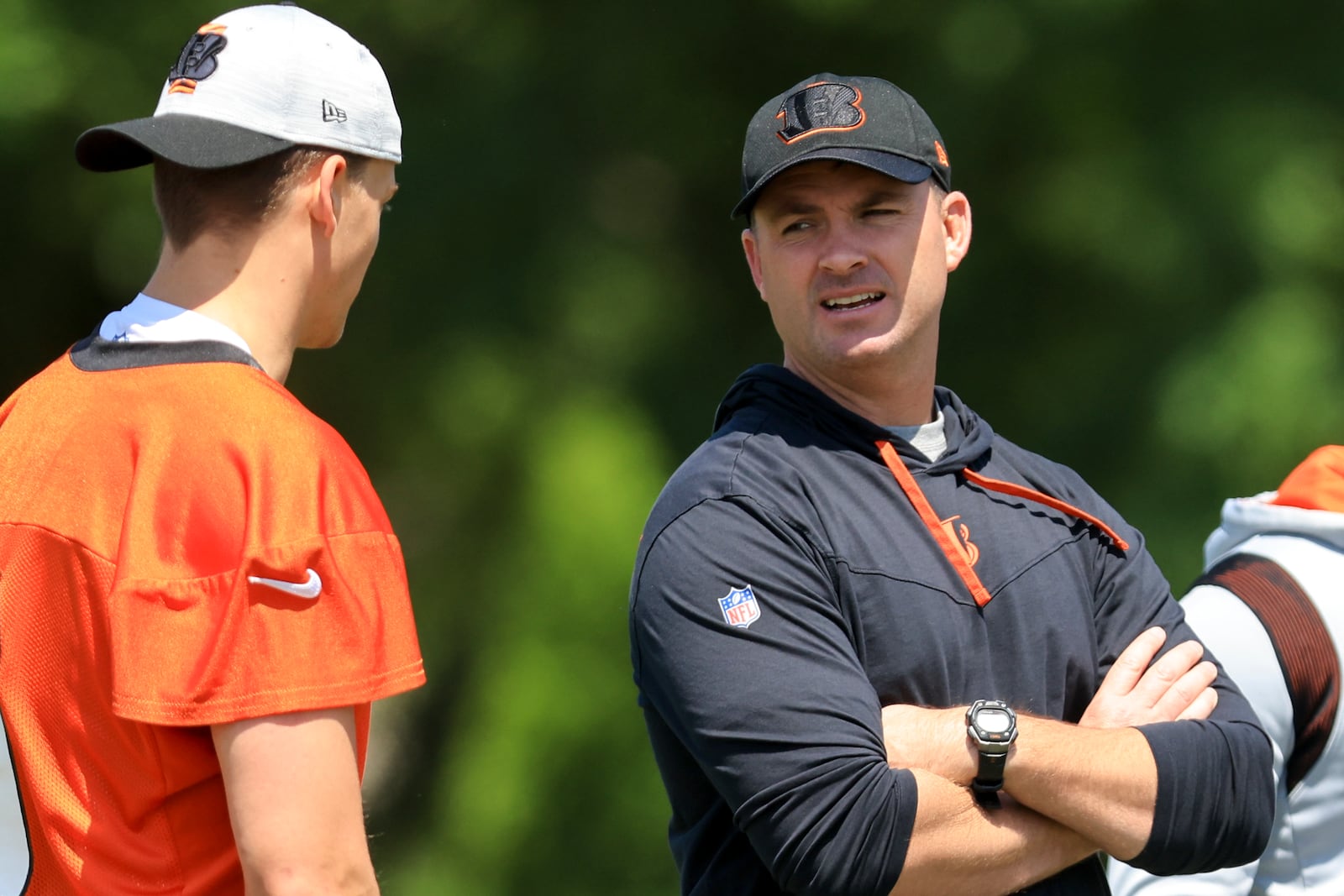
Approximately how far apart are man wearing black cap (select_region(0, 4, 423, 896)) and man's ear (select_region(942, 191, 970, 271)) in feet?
3.40

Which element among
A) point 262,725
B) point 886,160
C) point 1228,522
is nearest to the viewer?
point 262,725

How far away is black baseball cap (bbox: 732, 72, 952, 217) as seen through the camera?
6.27ft

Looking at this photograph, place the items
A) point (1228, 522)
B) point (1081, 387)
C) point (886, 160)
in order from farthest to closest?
point (1081, 387), point (1228, 522), point (886, 160)

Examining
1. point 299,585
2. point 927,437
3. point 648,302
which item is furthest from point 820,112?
point 648,302

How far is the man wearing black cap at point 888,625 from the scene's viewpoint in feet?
5.26

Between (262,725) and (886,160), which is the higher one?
(886,160)

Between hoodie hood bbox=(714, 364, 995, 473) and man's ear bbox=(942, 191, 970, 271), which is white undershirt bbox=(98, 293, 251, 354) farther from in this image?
man's ear bbox=(942, 191, 970, 271)

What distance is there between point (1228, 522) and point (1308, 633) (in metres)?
0.27

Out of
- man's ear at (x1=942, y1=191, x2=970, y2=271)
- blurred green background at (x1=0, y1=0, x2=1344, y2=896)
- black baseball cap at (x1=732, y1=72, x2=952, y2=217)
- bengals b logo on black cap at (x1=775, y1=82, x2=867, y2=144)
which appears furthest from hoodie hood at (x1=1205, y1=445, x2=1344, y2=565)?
blurred green background at (x1=0, y1=0, x2=1344, y2=896)

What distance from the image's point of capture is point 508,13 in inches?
140

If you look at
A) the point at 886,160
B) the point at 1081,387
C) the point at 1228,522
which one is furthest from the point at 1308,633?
the point at 1081,387

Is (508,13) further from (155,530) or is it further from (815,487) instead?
(155,530)

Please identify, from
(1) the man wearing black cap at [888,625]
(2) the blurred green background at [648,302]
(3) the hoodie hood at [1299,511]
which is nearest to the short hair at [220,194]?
(1) the man wearing black cap at [888,625]

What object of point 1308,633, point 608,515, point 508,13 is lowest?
point 608,515
